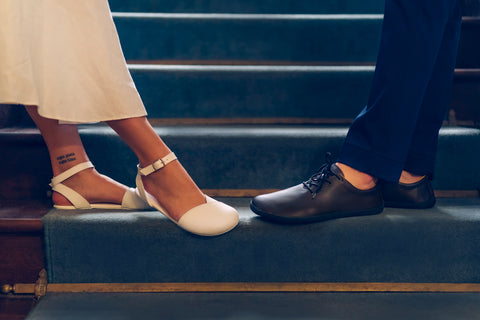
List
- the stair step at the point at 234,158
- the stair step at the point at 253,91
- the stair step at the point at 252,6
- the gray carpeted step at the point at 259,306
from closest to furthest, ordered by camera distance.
Result: the gray carpeted step at the point at 259,306
the stair step at the point at 234,158
the stair step at the point at 253,91
the stair step at the point at 252,6

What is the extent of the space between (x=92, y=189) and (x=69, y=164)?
8 centimetres

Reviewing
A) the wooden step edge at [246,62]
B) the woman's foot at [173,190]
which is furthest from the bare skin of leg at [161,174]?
the wooden step edge at [246,62]

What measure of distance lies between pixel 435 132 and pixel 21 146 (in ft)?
3.18

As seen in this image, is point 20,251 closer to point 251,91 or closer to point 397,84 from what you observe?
point 251,91

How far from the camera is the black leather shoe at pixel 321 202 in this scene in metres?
0.86

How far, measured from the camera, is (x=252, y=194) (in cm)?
107

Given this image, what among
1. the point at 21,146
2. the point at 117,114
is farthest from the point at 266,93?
the point at 21,146

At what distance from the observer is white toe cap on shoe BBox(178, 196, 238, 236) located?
84 centimetres

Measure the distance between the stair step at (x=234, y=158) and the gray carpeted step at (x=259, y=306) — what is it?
31cm

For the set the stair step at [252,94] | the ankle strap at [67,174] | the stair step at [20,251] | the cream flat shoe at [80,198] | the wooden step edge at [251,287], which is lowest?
the wooden step edge at [251,287]

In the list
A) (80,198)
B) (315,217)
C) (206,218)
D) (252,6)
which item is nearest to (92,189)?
(80,198)

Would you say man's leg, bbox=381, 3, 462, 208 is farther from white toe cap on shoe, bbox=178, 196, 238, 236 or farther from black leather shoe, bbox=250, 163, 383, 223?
white toe cap on shoe, bbox=178, 196, 238, 236

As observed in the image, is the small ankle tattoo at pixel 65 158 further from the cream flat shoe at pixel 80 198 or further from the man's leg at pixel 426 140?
the man's leg at pixel 426 140

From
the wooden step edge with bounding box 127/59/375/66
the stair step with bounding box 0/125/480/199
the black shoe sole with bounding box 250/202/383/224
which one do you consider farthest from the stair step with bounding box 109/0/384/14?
the black shoe sole with bounding box 250/202/383/224
